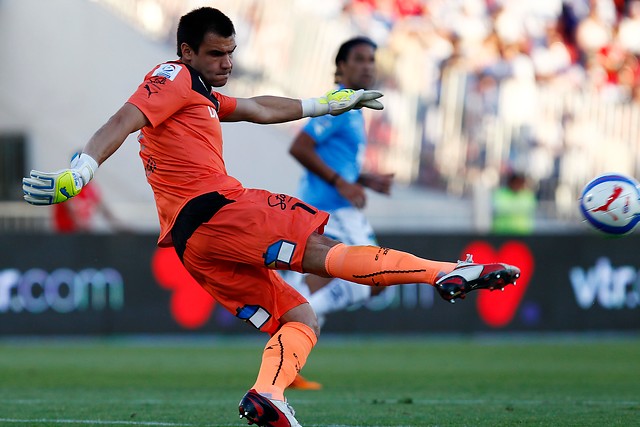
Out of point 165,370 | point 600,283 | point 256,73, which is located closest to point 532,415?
point 165,370

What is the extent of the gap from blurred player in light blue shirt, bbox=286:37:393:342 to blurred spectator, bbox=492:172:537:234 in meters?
6.96

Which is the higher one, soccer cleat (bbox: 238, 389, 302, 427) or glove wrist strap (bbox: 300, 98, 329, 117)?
glove wrist strap (bbox: 300, 98, 329, 117)

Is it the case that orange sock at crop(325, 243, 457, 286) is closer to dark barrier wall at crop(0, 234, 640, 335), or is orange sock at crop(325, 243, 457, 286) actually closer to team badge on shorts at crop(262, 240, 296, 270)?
team badge on shorts at crop(262, 240, 296, 270)

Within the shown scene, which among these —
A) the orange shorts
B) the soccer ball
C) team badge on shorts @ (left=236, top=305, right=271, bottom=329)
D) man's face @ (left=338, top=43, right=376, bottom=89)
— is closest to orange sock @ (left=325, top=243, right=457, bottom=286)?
the orange shorts

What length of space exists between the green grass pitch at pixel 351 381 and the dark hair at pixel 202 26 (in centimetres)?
199

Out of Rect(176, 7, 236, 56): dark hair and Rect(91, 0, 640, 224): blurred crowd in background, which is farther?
Rect(91, 0, 640, 224): blurred crowd in background

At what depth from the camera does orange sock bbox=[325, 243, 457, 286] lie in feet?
17.2

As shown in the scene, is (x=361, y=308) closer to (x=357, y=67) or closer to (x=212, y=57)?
(x=357, y=67)

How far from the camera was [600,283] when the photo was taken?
49.2ft

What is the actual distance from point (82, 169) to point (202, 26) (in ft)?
3.47

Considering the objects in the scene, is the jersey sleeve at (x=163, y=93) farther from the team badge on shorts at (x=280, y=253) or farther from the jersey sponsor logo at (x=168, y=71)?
the team badge on shorts at (x=280, y=253)

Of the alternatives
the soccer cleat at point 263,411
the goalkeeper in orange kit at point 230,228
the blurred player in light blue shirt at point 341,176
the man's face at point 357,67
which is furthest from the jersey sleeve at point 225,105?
the man's face at point 357,67

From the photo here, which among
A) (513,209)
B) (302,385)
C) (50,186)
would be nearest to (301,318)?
(50,186)

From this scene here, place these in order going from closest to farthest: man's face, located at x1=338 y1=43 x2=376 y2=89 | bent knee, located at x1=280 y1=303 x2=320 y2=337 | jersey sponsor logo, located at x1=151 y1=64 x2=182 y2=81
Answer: jersey sponsor logo, located at x1=151 y1=64 x2=182 y2=81, bent knee, located at x1=280 y1=303 x2=320 y2=337, man's face, located at x1=338 y1=43 x2=376 y2=89
